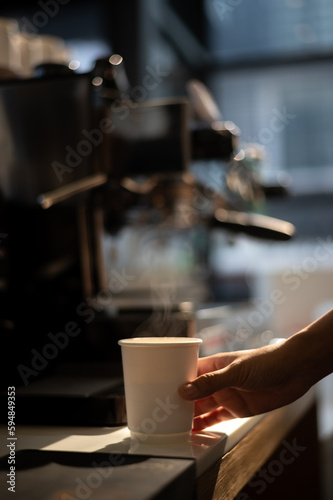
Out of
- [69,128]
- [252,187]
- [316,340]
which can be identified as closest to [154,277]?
[252,187]

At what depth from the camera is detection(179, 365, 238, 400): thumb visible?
0.85 m

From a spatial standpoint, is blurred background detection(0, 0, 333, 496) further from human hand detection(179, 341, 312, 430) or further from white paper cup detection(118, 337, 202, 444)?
white paper cup detection(118, 337, 202, 444)

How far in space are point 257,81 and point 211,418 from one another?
10.2 ft

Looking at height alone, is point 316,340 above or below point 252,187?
below

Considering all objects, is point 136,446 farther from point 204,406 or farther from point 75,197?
point 75,197

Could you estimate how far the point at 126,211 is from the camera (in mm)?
1751

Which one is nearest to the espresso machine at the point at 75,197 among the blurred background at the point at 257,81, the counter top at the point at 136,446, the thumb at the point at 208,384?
the counter top at the point at 136,446

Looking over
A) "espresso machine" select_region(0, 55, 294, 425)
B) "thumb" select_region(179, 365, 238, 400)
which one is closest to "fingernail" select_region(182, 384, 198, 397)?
"thumb" select_region(179, 365, 238, 400)

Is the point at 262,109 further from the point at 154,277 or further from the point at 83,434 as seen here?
the point at 83,434

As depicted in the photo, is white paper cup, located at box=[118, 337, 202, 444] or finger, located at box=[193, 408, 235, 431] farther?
finger, located at box=[193, 408, 235, 431]

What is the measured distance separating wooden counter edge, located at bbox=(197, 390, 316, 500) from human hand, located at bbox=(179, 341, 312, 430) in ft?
0.18

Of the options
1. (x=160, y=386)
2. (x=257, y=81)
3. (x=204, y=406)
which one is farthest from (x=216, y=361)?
(x=257, y=81)

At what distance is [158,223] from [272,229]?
329mm

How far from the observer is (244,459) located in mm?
1019
